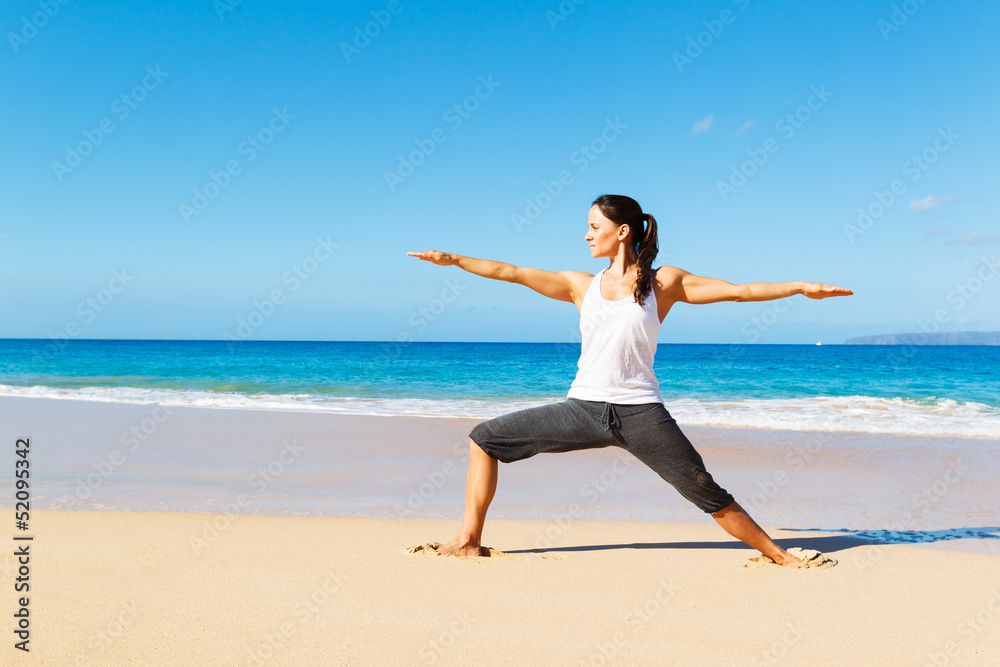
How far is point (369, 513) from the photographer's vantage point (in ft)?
15.8

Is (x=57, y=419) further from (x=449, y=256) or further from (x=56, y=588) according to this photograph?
(x=449, y=256)

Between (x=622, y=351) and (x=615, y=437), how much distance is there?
44cm

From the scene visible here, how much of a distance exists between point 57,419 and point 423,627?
10546 mm

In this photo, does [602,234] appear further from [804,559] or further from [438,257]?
[804,559]

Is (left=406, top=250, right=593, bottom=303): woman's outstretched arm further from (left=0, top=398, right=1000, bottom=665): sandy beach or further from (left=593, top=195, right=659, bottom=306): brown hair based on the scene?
(left=0, top=398, right=1000, bottom=665): sandy beach

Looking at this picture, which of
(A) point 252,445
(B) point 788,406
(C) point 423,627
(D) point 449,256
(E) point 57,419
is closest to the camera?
(C) point 423,627

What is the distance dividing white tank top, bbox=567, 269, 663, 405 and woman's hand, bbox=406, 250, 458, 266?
78 cm

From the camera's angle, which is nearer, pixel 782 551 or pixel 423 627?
pixel 423 627

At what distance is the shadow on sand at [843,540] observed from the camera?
4.07 meters

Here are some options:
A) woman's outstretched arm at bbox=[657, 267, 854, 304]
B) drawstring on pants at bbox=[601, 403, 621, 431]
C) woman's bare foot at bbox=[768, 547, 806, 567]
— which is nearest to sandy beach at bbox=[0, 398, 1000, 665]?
woman's bare foot at bbox=[768, 547, 806, 567]

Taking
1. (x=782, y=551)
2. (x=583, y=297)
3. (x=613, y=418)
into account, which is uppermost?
(x=583, y=297)

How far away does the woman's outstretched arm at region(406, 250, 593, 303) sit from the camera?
3.60m

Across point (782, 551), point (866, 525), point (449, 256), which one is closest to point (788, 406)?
point (866, 525)

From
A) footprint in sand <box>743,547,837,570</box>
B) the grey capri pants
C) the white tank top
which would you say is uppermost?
the white tank top
